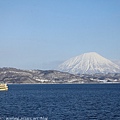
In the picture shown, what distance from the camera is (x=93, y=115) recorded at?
63.6m

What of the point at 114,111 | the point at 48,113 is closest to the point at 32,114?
the point at 48,113

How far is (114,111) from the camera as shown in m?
69.8

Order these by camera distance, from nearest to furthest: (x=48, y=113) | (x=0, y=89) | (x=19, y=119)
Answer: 1. (x=19, y=119)
2. (x=48, y=113)
3. (x=0, y=89)

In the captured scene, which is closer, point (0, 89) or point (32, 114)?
point (32, 114)

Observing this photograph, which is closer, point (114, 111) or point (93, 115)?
point (93, 115)

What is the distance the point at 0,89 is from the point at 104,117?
134337 millimetres

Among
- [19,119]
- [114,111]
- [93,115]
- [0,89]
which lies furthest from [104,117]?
[0,89]

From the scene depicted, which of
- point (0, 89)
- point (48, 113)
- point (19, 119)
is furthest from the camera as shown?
point (0, 89)

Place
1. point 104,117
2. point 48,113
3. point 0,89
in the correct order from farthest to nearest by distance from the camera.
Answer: point 0,89 < point 48,113 < point 104,117

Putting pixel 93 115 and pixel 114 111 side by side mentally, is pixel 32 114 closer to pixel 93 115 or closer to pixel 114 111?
pixel 93 115

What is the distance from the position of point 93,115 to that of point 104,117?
2.42 m

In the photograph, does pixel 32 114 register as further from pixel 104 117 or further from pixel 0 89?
pixel 0 89

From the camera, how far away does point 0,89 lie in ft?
628

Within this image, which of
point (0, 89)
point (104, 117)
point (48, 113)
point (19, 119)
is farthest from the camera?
point (0, 89)
